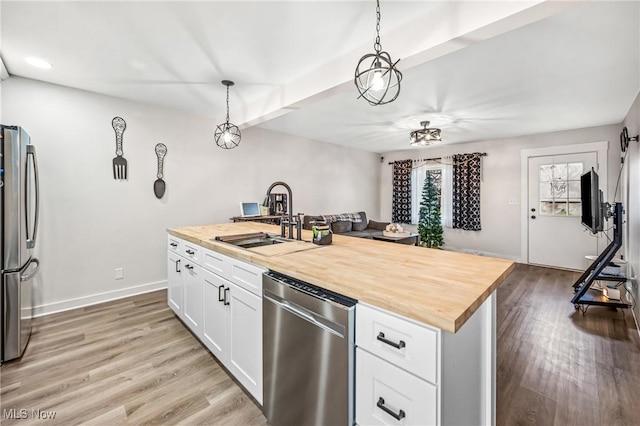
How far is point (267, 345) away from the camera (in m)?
1.50

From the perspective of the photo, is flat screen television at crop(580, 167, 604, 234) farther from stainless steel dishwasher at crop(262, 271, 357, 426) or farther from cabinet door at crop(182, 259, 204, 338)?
cabinet door at crop(182, 259, 204, 338)

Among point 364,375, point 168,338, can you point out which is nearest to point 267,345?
Result: point 364,375

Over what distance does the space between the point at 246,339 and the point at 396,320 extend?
1082 mm

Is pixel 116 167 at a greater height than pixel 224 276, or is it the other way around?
pixel 116 167

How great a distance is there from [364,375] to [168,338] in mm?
2114

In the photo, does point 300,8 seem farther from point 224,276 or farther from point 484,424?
point 484,424

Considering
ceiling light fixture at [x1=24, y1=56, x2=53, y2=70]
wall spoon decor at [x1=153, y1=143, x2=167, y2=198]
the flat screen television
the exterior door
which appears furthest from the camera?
the exterior door

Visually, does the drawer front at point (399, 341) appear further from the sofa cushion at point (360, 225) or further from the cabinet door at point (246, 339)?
the sofa cushion at point (360, 225)

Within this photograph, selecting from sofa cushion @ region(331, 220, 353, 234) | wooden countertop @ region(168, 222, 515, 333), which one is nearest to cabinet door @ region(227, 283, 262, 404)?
wooden countertop @ region(168, 222, 515, 333)

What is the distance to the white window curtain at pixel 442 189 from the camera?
6238 millimetres

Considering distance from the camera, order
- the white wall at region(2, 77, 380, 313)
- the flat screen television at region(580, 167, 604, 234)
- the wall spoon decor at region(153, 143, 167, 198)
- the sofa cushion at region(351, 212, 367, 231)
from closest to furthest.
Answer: the flat screen television at region(580, 167, 604, 234) < the white wall at region(2, 77, 380, 313) < the wall spoon decor at region(153, 143, 167, 198) < the sofa cushion at region(351, 212, 367, 231)

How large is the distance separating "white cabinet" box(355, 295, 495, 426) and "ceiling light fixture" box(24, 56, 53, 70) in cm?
345

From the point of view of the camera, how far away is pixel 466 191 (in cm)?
596

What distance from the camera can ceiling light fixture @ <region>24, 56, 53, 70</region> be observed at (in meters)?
2.49
